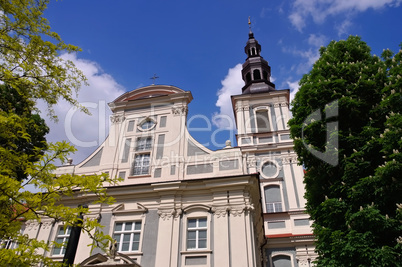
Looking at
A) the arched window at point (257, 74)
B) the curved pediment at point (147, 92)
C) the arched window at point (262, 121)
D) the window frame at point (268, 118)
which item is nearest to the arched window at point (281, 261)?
the window frame at point (268, 118)

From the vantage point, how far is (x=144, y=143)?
1616cm

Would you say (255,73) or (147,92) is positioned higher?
(255,73)

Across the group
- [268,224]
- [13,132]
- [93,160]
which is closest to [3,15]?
[13,132]

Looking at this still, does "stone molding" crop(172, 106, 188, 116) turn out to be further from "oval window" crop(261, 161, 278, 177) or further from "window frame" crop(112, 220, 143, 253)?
"oval window" crop(261, 161, 278, 177)

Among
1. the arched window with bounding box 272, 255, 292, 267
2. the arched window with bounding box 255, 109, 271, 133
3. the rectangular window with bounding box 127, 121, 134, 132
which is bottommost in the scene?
the arched window with bounding box 272, 255, 292, 267

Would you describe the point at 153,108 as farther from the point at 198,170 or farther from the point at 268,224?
the point at 268,224

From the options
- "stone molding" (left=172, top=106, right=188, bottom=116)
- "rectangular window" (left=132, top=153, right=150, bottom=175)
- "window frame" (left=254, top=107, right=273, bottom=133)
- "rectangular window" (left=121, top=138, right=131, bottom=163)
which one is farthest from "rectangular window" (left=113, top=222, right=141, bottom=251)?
"window frame" (left=254, top=107, right=273, bottom=133)

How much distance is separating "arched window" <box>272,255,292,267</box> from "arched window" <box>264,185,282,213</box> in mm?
3111

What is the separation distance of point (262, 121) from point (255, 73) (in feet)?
21.4

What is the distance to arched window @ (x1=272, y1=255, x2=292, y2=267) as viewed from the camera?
18.8 m

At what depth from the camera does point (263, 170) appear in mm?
22750

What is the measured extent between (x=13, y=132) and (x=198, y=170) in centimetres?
913

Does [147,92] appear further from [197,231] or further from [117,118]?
[197,231]

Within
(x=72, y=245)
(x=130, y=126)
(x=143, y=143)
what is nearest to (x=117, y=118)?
(x=130, y=126)
